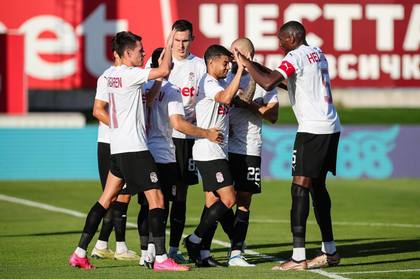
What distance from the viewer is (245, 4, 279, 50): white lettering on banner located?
106ft

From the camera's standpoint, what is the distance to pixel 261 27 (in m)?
32.3

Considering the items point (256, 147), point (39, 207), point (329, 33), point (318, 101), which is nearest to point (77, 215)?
point (39, 207)

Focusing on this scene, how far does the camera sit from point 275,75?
11.4 m

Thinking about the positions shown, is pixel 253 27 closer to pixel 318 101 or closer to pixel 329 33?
pixel 329 33

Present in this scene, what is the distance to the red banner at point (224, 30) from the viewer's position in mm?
31656

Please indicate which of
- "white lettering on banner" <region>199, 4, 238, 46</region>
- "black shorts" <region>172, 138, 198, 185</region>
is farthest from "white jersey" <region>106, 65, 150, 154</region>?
"white lettering on banner" <region>199, 4, 238, 46</region>

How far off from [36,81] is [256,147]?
20.0 meters

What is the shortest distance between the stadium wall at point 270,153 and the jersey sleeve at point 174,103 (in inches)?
599

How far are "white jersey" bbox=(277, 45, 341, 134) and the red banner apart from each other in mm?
19592

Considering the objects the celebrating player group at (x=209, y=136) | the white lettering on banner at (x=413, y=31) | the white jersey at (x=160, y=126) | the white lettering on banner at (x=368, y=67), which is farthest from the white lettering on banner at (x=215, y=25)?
the white jersey at (x=160, y=126)

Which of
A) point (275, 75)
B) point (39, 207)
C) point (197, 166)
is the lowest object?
point (39, 207)

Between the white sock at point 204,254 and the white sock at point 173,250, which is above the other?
the white sock at point 204,254

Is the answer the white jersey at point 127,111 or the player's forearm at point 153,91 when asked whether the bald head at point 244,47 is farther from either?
the white jersey at point 127,111

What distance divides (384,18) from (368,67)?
4.94 ft
